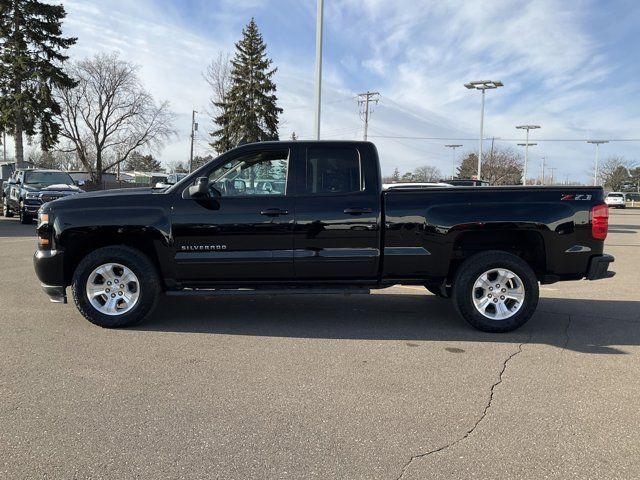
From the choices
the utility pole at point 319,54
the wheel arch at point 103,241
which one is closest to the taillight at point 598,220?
the wheel arch at point 103,241

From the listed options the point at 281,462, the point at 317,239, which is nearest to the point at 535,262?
the point at 317,239

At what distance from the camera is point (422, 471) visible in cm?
283

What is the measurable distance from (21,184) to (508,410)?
18997mm

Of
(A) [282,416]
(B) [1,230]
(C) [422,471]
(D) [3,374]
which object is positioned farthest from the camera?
(B) [1,230]

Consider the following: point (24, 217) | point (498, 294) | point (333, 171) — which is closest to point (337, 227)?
point (333, 171)

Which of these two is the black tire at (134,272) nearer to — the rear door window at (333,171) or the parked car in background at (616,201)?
the rear door window at (333,171)

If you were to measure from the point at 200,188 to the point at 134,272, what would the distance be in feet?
3.72

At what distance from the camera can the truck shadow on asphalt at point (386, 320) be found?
5.34m

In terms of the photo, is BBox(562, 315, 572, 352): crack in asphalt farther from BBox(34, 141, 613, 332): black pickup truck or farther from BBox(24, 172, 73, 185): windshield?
BBox(24, 172, 73, 185): windshield

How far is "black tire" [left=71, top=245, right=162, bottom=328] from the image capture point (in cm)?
536

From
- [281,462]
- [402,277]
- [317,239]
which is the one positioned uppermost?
[317,239]

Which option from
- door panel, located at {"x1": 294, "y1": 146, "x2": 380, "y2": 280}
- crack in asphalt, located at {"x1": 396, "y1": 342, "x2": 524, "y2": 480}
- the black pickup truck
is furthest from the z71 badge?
crack in asphalt, located at {"x1": 396, "y1": 342, "x2": 524, "y2": 480}

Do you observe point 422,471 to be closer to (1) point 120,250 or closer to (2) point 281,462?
(2) point 281,462

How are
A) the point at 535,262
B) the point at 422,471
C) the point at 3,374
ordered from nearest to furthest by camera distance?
1. the point at 422,471
2. the point at 3,374
3. the point at 535,262
